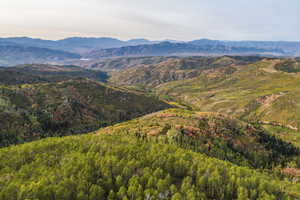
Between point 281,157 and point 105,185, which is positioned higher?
point 105,185

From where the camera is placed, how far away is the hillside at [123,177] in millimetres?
73125

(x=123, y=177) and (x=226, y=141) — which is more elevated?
(x=123, y=177)

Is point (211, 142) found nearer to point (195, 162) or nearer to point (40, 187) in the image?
point (195, 162)

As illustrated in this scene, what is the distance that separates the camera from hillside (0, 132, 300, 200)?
73.1 meters

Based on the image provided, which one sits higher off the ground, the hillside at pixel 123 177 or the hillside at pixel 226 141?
the hillside at pixel 123 177

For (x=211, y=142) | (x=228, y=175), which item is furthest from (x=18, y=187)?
(x=211, y=142)

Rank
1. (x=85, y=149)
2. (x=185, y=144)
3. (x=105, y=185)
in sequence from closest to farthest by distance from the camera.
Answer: (x=105, y=185)
(x=85, y=149)
(x=185, y=144)

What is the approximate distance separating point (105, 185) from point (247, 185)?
5722 centimetres

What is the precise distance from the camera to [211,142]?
156m

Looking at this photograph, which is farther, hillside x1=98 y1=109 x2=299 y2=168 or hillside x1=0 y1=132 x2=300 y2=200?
hillside x1=98 y1=109 x2=299 y2=168

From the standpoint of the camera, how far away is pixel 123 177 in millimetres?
86438

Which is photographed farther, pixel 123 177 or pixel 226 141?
pixel 226 141

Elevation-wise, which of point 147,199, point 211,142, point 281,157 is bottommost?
point 281,157

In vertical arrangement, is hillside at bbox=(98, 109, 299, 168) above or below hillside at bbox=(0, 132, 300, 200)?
below
